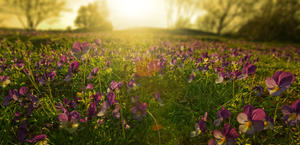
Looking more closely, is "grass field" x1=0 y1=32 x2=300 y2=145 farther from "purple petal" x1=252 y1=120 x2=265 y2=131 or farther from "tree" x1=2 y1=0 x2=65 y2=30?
"tree" x1=2 y1=0 x2=65 y2=30

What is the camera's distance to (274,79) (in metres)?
1.33

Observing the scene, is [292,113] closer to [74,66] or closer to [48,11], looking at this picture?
[74,66]

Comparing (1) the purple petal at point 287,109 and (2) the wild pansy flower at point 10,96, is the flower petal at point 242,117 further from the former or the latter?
(2) the wild pansy flower at point 10,96

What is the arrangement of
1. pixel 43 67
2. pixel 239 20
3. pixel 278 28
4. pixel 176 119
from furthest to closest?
pixel 239 20, pixel 278 28, pixel 43 67, pixel 176 119

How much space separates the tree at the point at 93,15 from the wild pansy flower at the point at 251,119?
1943 inches

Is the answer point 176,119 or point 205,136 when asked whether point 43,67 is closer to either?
point 176,119

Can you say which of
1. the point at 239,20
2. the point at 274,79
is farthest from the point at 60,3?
the point at 274,79

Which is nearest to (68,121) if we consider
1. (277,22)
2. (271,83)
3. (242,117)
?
(242,117)

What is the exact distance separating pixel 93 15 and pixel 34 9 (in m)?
14.6

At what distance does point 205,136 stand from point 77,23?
2329 inches

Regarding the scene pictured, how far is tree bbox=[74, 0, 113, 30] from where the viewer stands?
4809 centimetres

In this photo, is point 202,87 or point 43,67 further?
point 43,67

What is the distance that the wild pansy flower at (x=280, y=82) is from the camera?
124 cm

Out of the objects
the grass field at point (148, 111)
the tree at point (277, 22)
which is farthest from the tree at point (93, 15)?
the grass field at point (148, 111)
